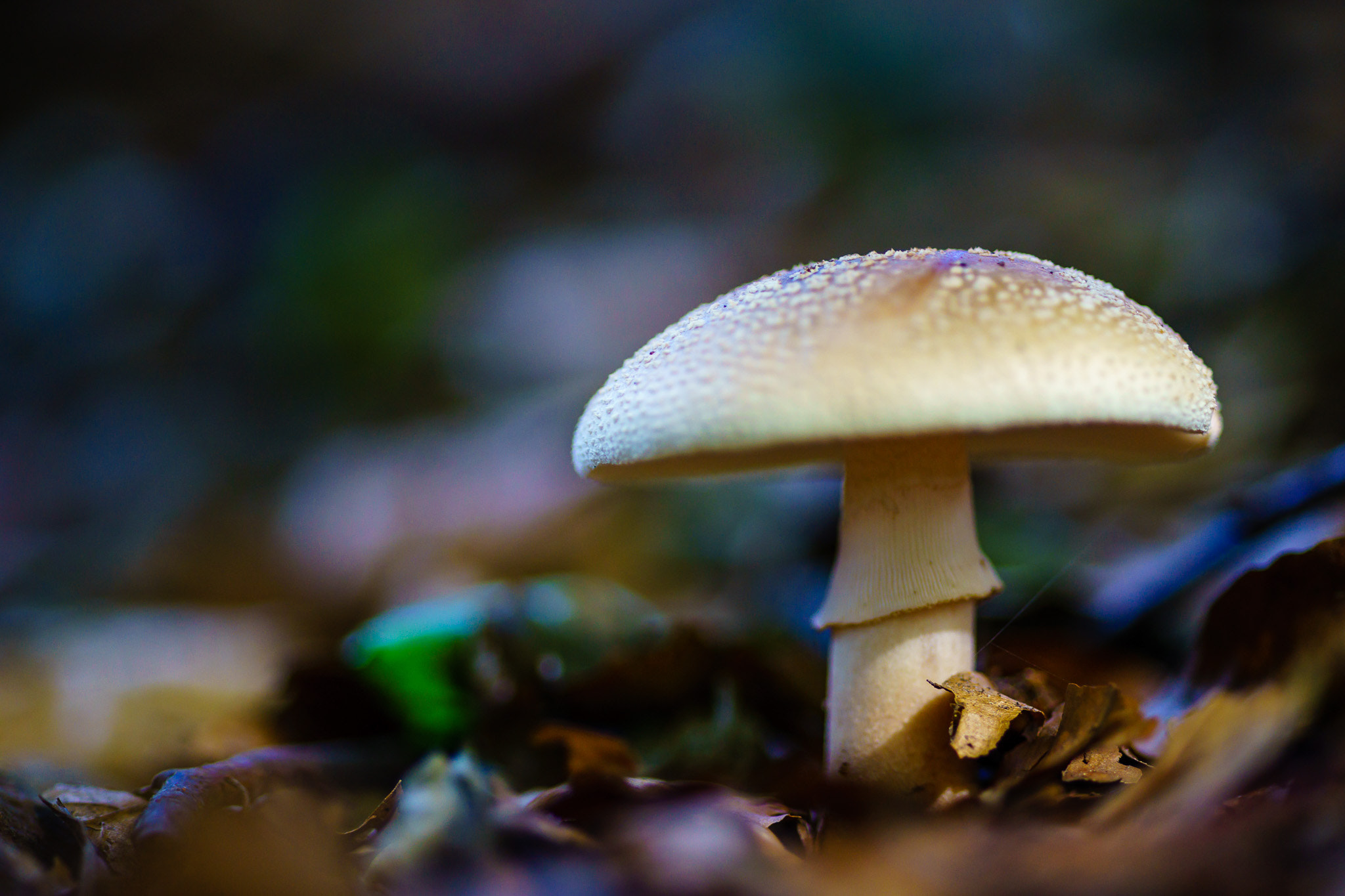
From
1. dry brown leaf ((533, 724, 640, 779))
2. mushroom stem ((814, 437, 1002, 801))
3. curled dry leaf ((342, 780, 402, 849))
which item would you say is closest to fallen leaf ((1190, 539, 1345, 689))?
mushroom stem ((814, 437, 1002, 801))

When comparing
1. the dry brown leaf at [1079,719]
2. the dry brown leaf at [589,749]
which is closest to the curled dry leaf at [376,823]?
the dry brown leaf at [589,749]

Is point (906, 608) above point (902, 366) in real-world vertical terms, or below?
below

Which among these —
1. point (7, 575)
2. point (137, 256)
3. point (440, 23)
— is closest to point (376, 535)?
point (7, 575)

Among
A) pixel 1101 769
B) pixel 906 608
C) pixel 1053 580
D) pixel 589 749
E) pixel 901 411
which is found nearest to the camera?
pixel 901 411

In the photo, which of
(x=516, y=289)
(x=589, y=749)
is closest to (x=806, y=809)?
(x=589, y=749)

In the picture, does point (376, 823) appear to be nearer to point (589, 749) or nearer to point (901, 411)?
point (589, 749)

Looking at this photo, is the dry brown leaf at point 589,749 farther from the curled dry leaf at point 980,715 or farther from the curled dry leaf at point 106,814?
the curled dry leaf at point 106,814

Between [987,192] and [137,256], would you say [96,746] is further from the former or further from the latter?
[137,256]
